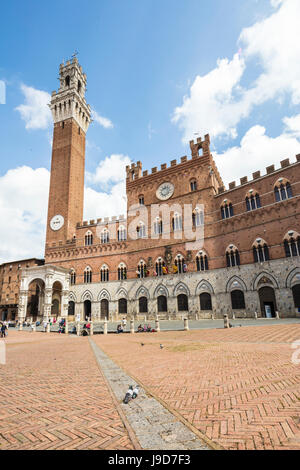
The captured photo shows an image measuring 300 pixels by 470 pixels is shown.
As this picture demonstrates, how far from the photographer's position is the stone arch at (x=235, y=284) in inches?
1012

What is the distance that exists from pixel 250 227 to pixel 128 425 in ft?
83.3

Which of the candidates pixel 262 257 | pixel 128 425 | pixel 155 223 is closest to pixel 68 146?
pixel 155 223

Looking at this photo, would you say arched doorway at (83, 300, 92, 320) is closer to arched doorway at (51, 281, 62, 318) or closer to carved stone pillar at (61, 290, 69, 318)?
carved stone pillar at (61, 290, 69, 318)

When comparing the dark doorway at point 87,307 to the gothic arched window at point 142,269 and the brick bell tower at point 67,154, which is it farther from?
the brick bell tower at point 67,154

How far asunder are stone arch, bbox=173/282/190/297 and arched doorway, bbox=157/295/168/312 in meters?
1.65

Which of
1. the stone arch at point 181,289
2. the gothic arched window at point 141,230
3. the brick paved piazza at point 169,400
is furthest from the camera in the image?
the gothic arched window at point 141,230

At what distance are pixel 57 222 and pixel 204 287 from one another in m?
25.0

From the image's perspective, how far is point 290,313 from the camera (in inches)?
887

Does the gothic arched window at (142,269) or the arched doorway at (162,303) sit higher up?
the gothic arched window at (142,269)

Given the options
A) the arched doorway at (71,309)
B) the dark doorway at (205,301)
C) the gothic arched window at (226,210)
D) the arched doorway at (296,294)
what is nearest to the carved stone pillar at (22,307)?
the arched doorway at (71,309)

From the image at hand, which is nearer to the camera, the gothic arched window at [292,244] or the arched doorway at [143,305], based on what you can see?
the gothic arched window at [292,244]

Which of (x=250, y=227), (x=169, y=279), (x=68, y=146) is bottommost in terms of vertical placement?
(x=169, y=279)

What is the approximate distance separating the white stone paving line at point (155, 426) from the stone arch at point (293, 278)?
70.6 ft
